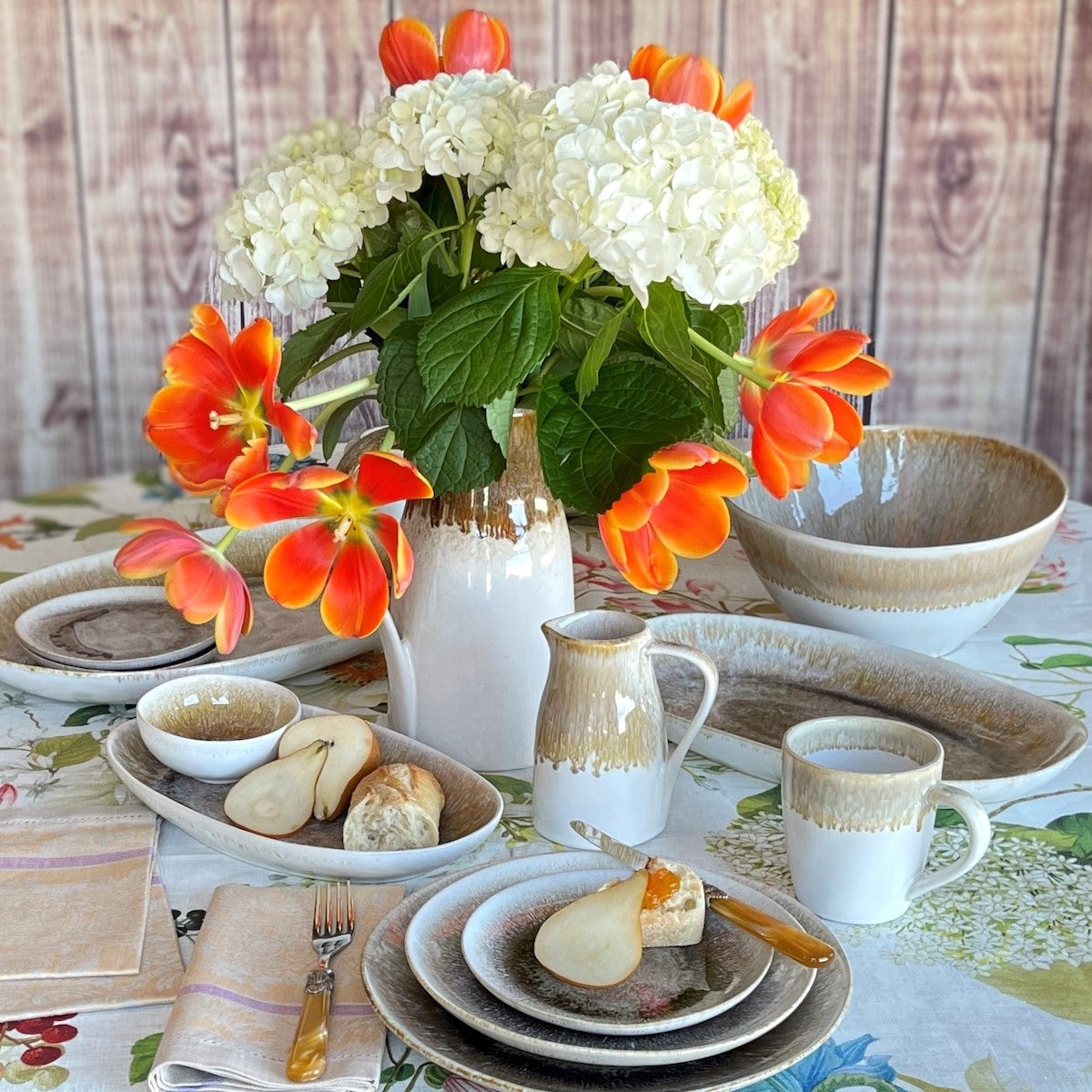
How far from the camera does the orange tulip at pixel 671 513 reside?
69cm

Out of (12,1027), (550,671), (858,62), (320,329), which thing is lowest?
(12,1027)

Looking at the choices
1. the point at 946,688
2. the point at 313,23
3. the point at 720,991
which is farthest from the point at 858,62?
the point at 720,991

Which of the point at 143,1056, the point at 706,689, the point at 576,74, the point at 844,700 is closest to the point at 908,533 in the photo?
the point at 844,700

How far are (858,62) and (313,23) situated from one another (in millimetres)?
893

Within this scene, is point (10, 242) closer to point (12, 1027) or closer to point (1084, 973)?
point (12, 1027)

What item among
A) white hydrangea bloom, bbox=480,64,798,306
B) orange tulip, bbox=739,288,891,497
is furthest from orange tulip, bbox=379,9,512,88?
orange tulip, bbox=739,288,891,497

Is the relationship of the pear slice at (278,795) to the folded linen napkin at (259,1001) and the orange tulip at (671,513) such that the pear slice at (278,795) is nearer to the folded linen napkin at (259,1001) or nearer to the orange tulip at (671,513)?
the folded linen napkin at (259,1001)

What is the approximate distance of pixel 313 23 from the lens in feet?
7.17

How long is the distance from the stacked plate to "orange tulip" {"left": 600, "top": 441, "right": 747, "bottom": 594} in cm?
16

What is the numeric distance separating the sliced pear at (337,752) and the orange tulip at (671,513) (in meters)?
0.19

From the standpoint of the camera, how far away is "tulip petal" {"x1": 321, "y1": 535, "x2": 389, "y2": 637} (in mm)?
684

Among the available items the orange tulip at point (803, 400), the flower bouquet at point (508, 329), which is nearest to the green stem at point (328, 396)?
the flower bouquet at point (508, 329)

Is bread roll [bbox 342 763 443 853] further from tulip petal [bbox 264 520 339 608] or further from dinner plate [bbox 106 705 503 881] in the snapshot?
tulip petal [bbox 264 520 339 608]

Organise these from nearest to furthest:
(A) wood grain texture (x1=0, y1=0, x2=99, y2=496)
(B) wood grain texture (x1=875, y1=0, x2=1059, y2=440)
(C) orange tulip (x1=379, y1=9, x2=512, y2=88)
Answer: (C) orange tulip (x1=379, y1=9, x2=512, y2=88) < (A) wood grain texture (x1=0, y1=0, x2=99, y2=496) < (B) wood grain texture (x1=875, y1=0, x2=1059, y2=440)
